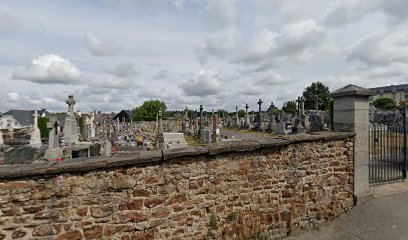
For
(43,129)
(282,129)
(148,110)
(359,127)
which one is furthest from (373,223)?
(148,110)

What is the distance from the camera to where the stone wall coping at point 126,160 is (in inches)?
125

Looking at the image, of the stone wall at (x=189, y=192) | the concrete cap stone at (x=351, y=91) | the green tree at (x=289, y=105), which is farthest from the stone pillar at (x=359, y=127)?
the green tree at (x=289, y=105)

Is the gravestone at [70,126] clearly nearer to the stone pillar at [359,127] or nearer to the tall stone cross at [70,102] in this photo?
the tall stone cross at [70,102]

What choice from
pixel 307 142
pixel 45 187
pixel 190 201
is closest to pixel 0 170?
pixel 45 187

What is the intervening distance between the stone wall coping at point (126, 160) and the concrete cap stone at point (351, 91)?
170 centimetres

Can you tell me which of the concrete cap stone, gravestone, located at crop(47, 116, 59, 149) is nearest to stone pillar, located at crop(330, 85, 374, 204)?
the concrete cap stone

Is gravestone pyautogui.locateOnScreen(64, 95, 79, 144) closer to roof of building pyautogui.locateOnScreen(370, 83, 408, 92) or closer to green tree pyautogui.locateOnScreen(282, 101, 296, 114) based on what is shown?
green tree pyautogui.locateOnScreen(282, 101, 296, 114)

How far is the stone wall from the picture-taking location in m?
3.23

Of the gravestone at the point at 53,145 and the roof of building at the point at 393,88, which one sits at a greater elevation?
the roof of building at the point at 393,88

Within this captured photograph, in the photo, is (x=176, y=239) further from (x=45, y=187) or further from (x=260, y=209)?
(x=45, y=187)

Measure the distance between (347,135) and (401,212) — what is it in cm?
185

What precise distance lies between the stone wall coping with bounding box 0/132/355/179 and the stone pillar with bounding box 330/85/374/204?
1567 mm

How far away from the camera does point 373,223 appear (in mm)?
4812

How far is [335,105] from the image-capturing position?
5.95 meters
